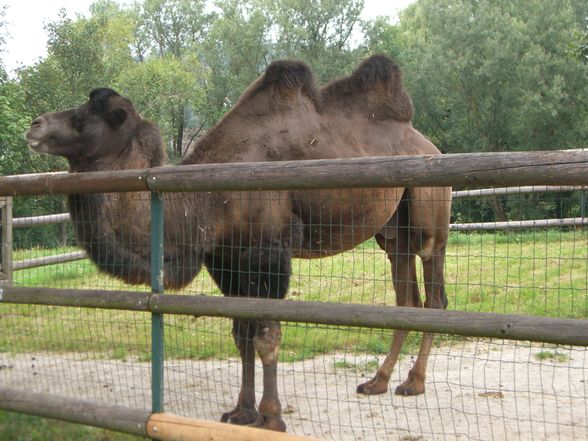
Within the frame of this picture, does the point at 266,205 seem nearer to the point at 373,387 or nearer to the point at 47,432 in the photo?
the point at 373,387

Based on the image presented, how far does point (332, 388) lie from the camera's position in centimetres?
622

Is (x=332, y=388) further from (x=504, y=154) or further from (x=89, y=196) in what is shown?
(x=504, y=154)

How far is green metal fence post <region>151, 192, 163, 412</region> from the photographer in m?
4.26

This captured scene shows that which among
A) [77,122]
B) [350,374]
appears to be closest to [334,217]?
[350,374]

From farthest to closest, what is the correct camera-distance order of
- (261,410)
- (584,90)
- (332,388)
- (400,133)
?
(584,90), (400,133), (332,388), (261,410)

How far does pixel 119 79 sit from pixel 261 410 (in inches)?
1263

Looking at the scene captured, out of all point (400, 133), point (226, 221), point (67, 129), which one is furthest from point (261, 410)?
point (400, 133)

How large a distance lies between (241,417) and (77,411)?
3.94 feet

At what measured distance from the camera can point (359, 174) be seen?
3.58m

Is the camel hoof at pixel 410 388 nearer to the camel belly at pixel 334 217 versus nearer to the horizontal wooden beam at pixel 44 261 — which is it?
the camel belly at pixel 334 217

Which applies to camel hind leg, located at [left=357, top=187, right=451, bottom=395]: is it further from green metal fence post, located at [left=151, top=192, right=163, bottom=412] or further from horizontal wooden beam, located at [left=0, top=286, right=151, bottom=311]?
horizontal wooden beam, located at [left=0, top=286, right=151, bottom=311]

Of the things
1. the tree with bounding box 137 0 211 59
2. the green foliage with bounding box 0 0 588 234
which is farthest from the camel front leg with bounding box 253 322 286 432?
the tree with bounding box 137 0 211 59

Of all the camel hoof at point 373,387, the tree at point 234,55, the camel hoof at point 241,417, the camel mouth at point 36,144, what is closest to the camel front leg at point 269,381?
the camel hoof at point 241,417

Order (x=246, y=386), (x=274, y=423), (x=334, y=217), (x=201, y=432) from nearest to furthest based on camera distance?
1. (x=201, y=432)
2. (x=274, y=423)
3. (x=246, y=386)
4. (x=334, y=217)
